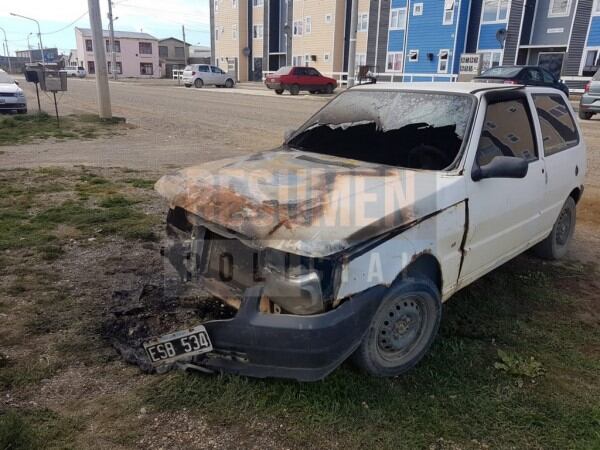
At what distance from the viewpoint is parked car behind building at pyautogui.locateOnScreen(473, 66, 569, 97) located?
17144mm

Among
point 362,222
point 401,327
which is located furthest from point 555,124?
point 362,222

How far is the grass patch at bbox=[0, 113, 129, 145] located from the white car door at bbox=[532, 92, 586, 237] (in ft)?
36.5

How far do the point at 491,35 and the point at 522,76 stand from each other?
1785 centimetres

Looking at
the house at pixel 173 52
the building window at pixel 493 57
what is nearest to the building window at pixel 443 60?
the building window at pixel 493 57

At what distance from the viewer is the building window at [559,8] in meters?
29.8

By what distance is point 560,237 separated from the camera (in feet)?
16.1

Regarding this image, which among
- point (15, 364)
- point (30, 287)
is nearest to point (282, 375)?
point (15, 364)

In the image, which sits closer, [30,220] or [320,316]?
[320,316]

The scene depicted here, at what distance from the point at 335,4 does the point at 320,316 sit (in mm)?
45575

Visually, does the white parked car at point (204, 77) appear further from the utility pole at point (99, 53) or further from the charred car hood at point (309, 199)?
the charred car hood at point (309, 199)

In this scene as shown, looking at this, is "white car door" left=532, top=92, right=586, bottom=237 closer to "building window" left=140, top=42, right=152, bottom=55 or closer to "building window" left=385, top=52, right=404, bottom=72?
"building window" left=385, top=52, right=404, bottom=72

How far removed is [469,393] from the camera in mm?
2871

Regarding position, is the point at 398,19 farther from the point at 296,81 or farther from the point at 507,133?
the point at 507,133

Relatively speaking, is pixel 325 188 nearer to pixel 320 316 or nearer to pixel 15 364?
pixel 320 316
